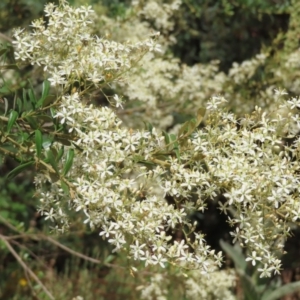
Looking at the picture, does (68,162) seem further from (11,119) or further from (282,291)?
(282,291)

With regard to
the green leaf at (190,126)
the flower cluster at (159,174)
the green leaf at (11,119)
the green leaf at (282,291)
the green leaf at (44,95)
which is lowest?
the green leaf at (282,291)

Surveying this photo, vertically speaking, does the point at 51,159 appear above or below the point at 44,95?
below

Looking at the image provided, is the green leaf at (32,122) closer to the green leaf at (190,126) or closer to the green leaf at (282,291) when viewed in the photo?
the green leaf at (190,126)

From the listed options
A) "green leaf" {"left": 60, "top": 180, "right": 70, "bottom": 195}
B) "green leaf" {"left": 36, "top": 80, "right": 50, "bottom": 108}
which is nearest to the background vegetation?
"green leaf" {"left": 36, "top": 80, "right": 50, "bottom": 108}

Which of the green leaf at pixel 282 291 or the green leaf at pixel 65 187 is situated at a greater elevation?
the green leaf at pixel 65 187

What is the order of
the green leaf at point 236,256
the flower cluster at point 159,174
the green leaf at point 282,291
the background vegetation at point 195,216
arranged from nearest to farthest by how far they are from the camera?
the flower cluster at point 159,174 < the background vegetation at point 195,216 < the green leaf at point 282,291 < the green leaf at point 236,256

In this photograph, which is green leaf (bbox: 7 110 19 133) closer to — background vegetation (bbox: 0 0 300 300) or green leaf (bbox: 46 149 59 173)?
green leaf (bbox: 46 149 59 173)

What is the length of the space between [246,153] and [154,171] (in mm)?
191

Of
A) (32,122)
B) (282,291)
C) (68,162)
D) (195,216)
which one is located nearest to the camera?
(68,162)

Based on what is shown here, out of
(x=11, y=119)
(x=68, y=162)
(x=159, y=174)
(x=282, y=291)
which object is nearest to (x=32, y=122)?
(x=11, y=119)

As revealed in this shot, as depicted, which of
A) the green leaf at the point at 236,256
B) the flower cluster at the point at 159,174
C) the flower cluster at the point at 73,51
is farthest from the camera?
the green leaf at the point at 236,256

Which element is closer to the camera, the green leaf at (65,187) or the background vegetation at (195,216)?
the green leaf at (65,187)

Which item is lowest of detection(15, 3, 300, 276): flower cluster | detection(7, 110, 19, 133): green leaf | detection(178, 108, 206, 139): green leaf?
detection(15, 3, 300, 276): flower cluster

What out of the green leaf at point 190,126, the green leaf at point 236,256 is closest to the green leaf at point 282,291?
the green leaf at point 236,256
